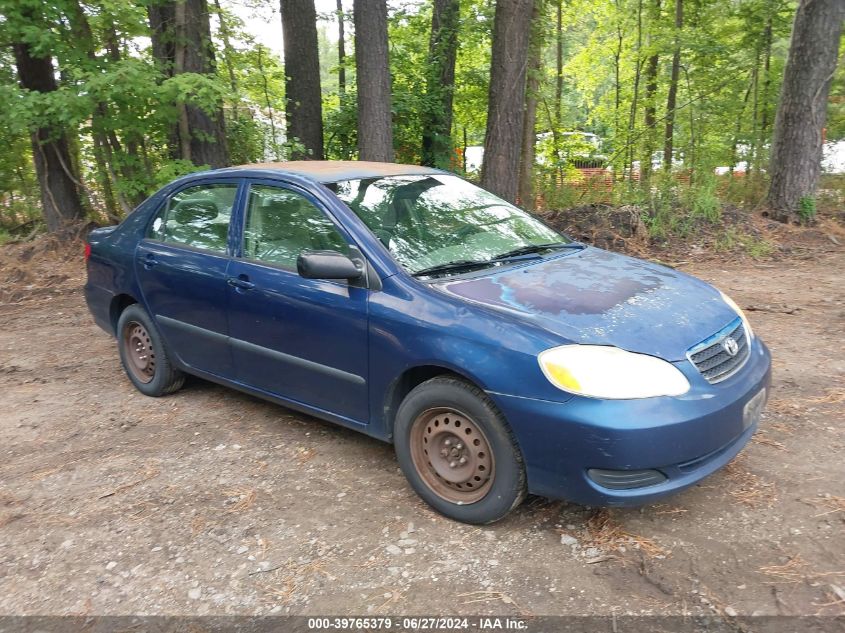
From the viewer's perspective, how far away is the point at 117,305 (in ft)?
17.1

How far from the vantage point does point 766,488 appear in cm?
339

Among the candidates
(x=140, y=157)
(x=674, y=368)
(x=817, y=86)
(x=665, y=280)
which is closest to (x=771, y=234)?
(x=817, y=86)

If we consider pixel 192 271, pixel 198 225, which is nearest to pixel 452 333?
pixel 192 271

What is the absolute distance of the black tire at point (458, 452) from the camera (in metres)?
2.96

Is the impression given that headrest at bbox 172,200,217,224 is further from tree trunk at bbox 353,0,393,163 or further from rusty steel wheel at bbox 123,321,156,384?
tree trunk at bbox 353,0,393,163

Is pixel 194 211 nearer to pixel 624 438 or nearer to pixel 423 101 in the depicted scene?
pixel 624 438

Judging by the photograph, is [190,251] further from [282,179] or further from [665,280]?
[665,280]

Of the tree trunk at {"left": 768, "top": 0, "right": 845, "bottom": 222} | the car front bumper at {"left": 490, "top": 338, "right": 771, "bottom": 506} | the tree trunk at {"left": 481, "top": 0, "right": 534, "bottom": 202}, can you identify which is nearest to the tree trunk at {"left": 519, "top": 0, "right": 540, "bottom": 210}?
the tree trunk at {"left": 481, "top": 0, "right": 534, "bottom": 202}

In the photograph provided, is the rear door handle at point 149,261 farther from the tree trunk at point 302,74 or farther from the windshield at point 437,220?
the tree trunk at point 302,74

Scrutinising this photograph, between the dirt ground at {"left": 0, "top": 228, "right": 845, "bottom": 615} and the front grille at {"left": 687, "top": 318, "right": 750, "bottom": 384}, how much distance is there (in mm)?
701

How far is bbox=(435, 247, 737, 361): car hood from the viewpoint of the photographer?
2.92m

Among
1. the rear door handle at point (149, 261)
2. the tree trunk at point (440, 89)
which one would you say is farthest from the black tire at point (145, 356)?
the tree trunk at point (440, 89)

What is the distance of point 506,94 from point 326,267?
21.8 feet

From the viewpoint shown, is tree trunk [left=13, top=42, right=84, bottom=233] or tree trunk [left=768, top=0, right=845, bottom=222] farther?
tree trunk [left=13, top=42, right=84, bottom=233]
